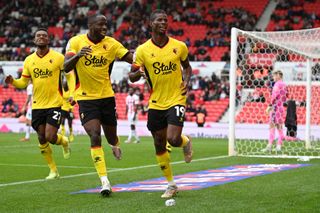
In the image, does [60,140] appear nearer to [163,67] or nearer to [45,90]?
[45,90]

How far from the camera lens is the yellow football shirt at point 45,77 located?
458 inches

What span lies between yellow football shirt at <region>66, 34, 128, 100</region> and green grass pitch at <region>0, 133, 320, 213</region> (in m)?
1.46

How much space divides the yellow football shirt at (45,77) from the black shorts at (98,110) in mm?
2251

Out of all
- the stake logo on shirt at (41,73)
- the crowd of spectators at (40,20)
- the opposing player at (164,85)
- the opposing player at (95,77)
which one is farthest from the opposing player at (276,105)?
the crowd of spectators at (40,20)

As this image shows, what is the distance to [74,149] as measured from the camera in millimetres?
19531

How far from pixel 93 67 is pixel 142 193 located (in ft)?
6.28

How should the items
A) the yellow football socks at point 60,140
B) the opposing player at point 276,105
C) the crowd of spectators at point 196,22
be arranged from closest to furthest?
the yellow football socks at point 60,140 < the opposing player at point 276,105 < the crowd of spectators at point 196,22

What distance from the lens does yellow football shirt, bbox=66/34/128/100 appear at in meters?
9.41

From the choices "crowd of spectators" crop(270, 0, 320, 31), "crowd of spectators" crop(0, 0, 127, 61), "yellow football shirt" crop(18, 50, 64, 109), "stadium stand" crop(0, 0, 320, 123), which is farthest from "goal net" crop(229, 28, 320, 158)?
"crowd of spectators" crop(0, 0, 127, 61)

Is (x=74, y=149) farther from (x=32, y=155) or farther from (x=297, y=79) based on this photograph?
(x=297, y=79)

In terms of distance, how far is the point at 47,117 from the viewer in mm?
11594

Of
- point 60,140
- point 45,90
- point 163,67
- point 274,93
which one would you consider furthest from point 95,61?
point 274,93

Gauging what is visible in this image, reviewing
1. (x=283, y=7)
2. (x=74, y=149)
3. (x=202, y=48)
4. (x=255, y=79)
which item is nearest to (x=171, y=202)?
(x=74, y=149)

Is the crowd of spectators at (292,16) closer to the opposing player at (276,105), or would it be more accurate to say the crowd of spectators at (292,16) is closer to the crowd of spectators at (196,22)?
the crowd of spectators at (196,22)
